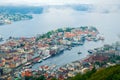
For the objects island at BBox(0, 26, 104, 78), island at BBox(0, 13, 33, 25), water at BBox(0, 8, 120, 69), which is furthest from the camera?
island at BBox(0, 13, 33, 25)

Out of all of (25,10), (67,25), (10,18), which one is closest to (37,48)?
(67,25)

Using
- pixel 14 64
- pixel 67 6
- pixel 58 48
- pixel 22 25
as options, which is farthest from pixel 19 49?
pixel 67 6

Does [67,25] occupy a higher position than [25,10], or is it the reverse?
[25,10]

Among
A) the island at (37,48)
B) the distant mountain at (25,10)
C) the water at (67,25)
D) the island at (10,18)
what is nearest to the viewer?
the island at (37,48)

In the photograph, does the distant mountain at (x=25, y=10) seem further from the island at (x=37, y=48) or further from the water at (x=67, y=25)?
the island at (x=37, y=48)

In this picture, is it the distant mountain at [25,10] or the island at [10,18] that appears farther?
the distant mountain at [25,10]

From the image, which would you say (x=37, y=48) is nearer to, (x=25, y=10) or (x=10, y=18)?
(x=10, y=18)

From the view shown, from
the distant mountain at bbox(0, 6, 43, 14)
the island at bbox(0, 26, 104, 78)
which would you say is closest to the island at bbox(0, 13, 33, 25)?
the distant mountain at bbox(0, 6, 43, 14)

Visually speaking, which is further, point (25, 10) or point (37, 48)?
point (25, 10)

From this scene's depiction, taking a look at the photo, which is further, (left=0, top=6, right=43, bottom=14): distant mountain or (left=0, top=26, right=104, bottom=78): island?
(left=0, top=6, right=43, bottom=14): distant mountain

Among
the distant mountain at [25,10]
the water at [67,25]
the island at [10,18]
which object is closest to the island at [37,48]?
the water at [67,25]

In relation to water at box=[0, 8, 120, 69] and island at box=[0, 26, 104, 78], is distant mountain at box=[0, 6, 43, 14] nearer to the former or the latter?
water at box=[0, 8, 120, 69]
